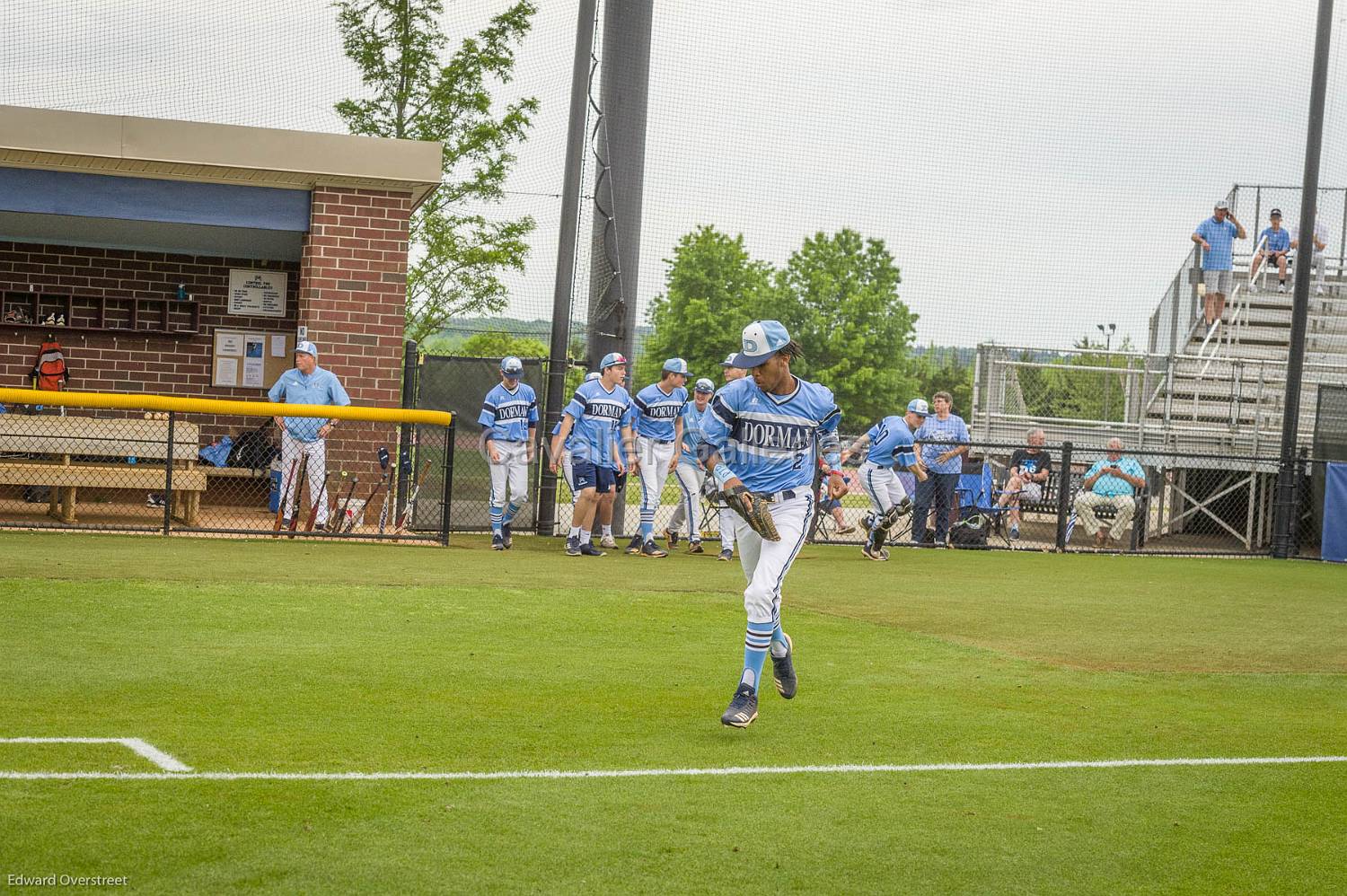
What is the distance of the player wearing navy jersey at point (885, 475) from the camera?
16438mm

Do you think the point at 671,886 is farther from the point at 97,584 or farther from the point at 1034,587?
the point at 1034,587

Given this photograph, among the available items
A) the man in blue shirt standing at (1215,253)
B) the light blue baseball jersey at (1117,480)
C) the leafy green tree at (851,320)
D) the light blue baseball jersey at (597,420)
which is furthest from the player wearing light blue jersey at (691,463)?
the leafy green tree at (851,320)

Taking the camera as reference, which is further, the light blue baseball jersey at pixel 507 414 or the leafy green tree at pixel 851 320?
the leafy green tree at pixel 851 320

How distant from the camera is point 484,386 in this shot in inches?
670

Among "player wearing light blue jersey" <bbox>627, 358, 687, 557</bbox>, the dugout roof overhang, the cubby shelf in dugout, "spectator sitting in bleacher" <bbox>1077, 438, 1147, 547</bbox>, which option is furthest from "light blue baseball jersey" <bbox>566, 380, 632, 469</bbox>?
"spectator sitting in bleacher" <bbox>1077, 438, 1147, 547</bbox>

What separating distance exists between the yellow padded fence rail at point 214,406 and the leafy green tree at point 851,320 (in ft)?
170

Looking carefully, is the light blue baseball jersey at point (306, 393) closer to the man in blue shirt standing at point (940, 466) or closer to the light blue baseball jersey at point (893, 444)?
the light blue baseball jersey at point (893, 444)

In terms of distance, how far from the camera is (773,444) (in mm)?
7355

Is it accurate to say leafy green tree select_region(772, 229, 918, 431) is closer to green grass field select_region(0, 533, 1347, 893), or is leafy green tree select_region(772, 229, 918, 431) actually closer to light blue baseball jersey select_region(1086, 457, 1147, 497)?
light blue baseball jersey select_region(1086, 457, 1147, 497)

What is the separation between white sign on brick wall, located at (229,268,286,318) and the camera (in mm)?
17781

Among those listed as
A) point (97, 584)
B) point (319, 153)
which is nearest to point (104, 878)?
point (97, 584)

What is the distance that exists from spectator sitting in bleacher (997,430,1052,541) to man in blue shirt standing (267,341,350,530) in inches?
412

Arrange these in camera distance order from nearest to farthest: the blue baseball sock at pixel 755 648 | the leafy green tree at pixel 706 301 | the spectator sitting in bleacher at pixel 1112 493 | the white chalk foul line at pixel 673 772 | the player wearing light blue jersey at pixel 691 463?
1. the white chalk foul line at pixel 673 772
2. the blue baseball sock at pixel 755 648
3. the player wearing light blue jersey at pixel 691 463
4. the spectator sitting in bleacher at pixel 1112 493
5. the leafy green tree at pixel 706 301

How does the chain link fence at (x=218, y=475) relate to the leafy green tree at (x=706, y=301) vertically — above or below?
below
